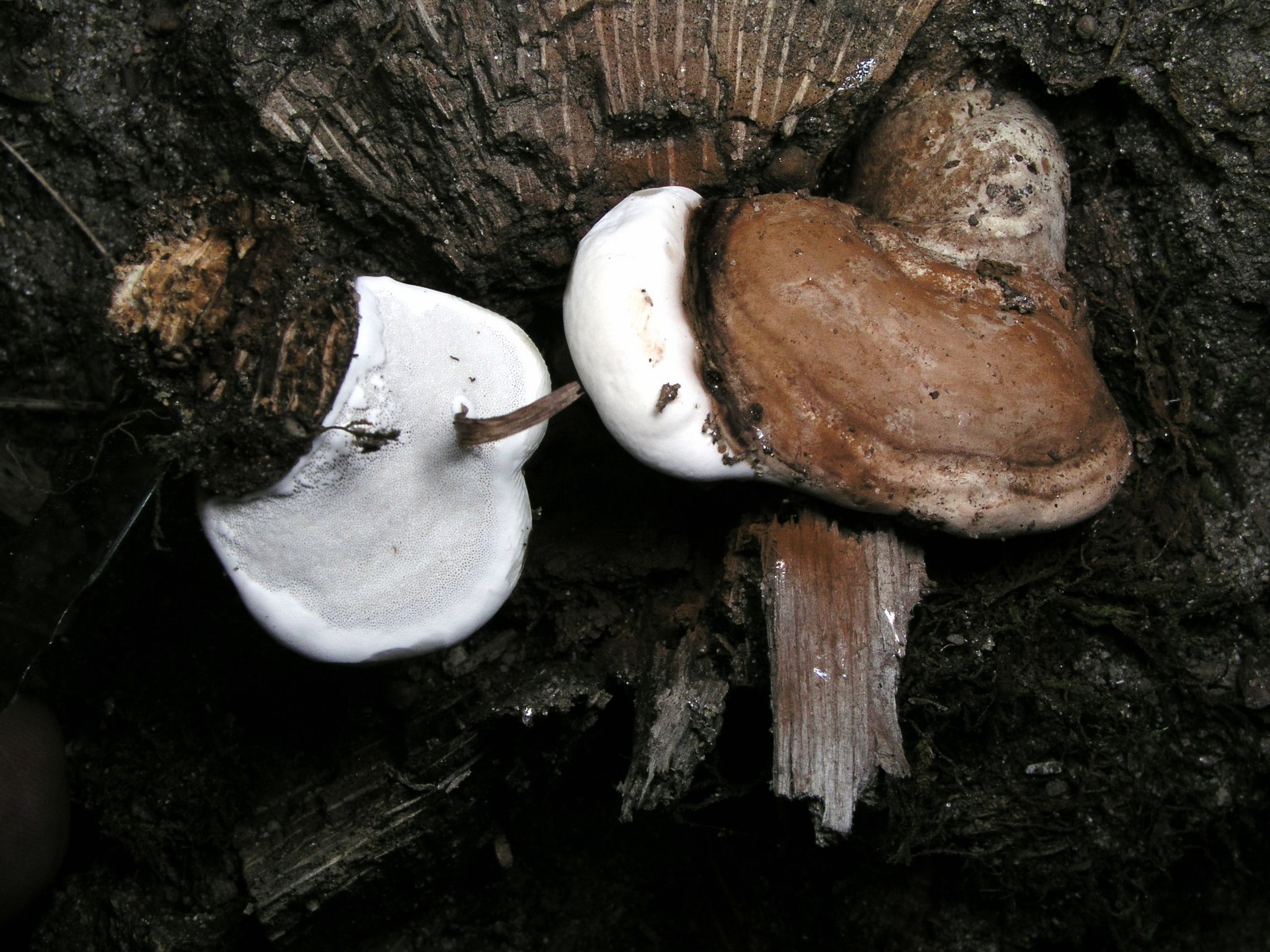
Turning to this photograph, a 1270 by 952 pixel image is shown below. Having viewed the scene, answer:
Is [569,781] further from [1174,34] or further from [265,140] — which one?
[1174,34]

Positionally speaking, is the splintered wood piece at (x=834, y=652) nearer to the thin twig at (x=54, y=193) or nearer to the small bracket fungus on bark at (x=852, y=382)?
the small bracket fungus on bark at (x=852, y=382)

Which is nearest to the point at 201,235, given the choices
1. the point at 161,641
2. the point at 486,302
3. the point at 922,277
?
the point at 486,302

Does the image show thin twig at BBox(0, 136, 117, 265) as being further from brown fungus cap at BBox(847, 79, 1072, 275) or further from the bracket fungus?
brown fungus cap at BBox(847, 79, 1072, 275)

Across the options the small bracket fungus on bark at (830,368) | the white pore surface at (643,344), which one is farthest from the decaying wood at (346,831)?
the small bracket fungus on bark at (830,368)

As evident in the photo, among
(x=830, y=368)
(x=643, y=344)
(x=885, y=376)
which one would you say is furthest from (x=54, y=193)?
(x=885, y=376)

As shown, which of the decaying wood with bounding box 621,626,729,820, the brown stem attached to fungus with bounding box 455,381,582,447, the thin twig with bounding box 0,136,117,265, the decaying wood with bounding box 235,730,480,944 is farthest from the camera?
the decaying wood with bounding box 235,730,480,944

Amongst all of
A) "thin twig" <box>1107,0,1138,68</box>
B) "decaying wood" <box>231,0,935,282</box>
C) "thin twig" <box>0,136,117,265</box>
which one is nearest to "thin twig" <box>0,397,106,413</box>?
"thin twig" <box>0,136,117,265</box>
